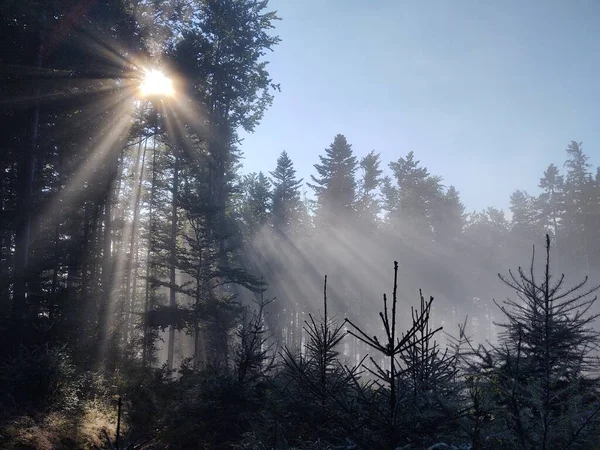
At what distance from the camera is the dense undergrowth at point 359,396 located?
156 inches

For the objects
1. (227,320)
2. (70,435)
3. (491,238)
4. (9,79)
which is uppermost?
(491,238)

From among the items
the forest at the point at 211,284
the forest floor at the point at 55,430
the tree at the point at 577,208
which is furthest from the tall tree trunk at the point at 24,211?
the tree at the point at 577,208

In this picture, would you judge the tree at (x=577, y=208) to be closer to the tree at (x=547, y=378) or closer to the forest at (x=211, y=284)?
the forest at (x=211, y=284)

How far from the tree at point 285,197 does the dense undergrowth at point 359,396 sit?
2793cm

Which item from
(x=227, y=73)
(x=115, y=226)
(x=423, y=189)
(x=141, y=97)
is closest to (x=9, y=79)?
(x=141, y=97)

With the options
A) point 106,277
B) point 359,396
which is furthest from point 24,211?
point 359,396

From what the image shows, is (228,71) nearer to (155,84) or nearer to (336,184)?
(155,84)

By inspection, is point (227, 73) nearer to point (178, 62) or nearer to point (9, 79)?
point (178, 62)

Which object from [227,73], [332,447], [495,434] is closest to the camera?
[495,434]

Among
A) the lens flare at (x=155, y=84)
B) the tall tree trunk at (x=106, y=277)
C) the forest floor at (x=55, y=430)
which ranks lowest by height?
the forest floor at (x=55, y=430)

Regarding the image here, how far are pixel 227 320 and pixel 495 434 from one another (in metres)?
21.4

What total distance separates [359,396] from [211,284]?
75.9 feet

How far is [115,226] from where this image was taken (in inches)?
932

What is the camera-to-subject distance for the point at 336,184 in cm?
4519
